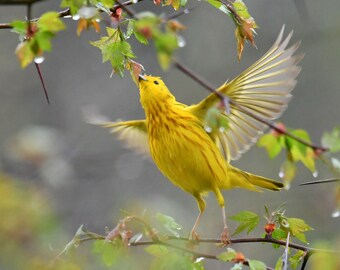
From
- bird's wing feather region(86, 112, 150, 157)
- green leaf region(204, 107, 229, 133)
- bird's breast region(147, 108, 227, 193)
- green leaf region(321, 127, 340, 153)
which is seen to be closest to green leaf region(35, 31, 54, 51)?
green leaf region(204, 107, 229, 133)

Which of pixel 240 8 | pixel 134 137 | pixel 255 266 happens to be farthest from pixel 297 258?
pixel 134 137

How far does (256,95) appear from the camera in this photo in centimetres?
334

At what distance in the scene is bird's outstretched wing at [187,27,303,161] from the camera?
9.84 ft

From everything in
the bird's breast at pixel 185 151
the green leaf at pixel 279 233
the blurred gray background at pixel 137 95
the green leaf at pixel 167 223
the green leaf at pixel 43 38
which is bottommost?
the blurred gray background at pixel 137 95

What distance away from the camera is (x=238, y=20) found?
2.71m

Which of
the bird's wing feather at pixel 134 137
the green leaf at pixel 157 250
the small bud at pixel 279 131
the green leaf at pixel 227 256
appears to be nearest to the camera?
the small bud at pixel 279 131

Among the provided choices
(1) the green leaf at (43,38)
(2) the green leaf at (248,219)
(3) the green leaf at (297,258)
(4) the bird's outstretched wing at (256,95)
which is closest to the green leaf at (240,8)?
(4) the bird's outstretched wing at (256,95)

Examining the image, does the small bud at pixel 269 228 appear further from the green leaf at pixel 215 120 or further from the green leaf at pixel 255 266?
the green leaf at pixel 215 120

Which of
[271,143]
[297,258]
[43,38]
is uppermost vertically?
[43,38]

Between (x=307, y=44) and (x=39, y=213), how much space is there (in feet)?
22.5

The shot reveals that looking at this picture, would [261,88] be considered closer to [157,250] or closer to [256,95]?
[256,95]

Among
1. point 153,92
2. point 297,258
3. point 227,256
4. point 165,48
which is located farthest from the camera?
point 153,92

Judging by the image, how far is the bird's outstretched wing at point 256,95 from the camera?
3000 millimetres

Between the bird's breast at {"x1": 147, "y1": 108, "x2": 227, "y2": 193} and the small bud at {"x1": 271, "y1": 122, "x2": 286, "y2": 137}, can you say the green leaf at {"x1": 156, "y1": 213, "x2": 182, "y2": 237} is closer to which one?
the small bud at {"x1": 271, "y1": 122, "x2": 286, "y2": 137}
